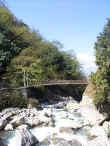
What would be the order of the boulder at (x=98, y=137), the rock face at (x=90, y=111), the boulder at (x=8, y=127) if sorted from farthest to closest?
1. the rock face at (x=90, y=111)
2. the boulder at (x=8, y=127)
3. the boulder at (x=98, y=137)

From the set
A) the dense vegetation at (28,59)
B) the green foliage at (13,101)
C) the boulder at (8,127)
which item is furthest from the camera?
the dense vegetation at (28,59)

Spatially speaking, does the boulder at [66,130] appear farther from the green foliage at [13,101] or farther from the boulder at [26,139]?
the green foliage at [13,101]

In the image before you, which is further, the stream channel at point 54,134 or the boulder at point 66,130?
the boulder at point 66,130

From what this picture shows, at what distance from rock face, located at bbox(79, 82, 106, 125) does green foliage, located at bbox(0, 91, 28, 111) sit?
519 cm

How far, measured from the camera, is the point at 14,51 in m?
15.7

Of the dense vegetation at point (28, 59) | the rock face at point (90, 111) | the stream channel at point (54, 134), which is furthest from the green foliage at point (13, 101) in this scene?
the rock face at point (90, 111)

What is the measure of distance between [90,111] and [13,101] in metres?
6.21

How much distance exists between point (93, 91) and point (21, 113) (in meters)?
5.35

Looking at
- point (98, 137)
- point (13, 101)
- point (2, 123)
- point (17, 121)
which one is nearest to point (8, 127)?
point (2, 123)

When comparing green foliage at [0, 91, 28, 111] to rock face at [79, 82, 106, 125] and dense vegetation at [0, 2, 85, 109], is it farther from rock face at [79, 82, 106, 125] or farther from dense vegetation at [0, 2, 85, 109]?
rock face at [79, 82, 106, 125]

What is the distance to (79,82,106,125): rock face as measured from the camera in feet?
27.0

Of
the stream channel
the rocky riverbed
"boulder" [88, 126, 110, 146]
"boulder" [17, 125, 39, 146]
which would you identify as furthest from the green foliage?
"boulder" [88, 126, 110, 146]

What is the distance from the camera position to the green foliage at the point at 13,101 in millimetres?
9961

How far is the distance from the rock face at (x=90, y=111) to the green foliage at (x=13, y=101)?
17.0 ft
